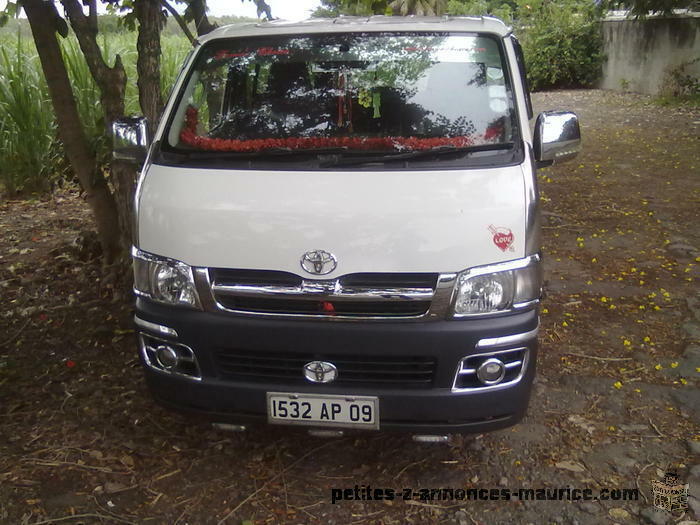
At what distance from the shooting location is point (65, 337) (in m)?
4.68

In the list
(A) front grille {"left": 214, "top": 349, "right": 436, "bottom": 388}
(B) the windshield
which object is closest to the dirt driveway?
(A) front grille {"left": 214, "top": 349, "right": 436, "bottom": 388}

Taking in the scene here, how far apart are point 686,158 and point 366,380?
8.44 meters

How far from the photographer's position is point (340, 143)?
327 centimetres

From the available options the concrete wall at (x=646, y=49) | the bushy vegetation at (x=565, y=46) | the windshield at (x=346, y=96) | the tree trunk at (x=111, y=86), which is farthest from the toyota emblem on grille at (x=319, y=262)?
the bushy vegetation at (x=565, y=46)

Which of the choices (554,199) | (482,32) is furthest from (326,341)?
(554,199)

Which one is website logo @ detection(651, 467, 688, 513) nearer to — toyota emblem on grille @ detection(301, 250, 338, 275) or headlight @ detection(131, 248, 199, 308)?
toyota emblem on grille @ detection(301, 250, 338, 275)

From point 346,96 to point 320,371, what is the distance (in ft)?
4.84

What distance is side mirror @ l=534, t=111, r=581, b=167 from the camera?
342cm

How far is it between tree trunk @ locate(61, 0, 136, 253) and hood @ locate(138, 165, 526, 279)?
2.25m

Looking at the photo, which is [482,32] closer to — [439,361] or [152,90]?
[439,361]

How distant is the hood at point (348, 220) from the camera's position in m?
2.73

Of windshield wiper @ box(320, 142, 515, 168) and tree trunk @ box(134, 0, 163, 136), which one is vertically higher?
tree trunk @ box(134, 0, 163, 136)

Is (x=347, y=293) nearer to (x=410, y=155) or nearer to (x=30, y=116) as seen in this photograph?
(x=410, y=155)

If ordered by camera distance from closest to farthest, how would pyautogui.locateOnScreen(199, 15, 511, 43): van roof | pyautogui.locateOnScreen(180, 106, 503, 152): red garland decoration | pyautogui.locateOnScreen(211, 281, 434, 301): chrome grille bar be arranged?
pyautogui.locateOnScreen(211, 281, 434, 301): chrome grille bar
pyautogui.locateOnScreen(180, 106, 503, 152): red garland decoration
pyautogui.locateOnScreen(199, 15, 511, 43): van roof
